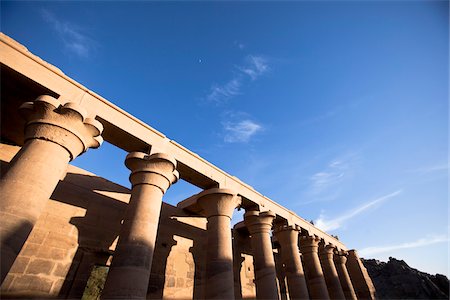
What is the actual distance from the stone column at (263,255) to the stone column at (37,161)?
6.86 metres

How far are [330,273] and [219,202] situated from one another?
1057 cm

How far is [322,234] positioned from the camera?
1554 centimetres

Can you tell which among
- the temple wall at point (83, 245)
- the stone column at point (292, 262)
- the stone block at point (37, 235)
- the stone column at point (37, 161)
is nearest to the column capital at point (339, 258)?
the stone column at point (292, 262)

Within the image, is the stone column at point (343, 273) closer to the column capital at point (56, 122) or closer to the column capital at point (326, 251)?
the column capital at point (326, 251)

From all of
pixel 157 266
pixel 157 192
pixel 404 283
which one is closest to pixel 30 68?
pixel 157 192

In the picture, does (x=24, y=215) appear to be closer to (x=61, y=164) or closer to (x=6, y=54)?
(x=61, y=164)

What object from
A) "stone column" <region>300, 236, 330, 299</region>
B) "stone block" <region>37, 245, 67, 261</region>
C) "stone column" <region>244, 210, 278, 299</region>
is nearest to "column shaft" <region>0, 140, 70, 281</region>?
"stone block" <region>37, 245, 67, 261</region>

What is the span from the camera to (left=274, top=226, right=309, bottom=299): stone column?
1081 centimetres

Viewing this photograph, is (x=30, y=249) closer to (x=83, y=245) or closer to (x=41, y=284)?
(x=41, y=284)

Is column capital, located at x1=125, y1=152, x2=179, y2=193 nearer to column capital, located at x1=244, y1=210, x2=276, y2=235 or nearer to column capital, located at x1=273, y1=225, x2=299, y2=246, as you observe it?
column capital, located at x1=244, y1=210, x2=276, y2=235

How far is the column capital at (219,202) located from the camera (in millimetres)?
8445

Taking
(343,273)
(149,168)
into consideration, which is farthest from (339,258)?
(149,168)

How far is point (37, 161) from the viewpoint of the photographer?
4.82 meters

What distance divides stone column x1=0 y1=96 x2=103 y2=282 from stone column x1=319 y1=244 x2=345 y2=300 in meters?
14.6
